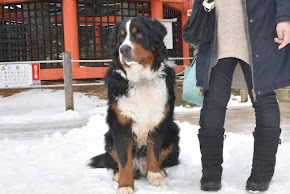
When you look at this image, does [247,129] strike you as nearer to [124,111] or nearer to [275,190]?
[275,190]

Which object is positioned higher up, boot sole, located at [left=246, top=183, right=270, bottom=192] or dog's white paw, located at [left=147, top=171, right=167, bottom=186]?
boot sole, located at [left=246, top=183, right=270, bottom=192]

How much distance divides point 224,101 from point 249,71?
11.0 inches

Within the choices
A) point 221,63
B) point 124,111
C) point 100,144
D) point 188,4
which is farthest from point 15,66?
point 188,4

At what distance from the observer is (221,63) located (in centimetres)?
241

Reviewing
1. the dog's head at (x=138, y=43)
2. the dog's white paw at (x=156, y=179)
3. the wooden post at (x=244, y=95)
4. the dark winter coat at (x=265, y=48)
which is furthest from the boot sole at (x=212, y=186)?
the wooden post at (x=244, y=95)

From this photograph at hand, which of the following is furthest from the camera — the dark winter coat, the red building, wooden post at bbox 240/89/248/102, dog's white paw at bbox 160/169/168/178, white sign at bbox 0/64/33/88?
the red building

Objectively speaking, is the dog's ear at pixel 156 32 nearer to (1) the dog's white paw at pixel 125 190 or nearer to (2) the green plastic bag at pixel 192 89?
(2) the green plastic bag at pixel 192 89

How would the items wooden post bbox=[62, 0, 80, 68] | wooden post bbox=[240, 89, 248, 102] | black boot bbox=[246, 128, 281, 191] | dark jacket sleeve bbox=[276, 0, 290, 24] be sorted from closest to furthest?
dark jacket sleeve bbox=[276, 0, 290, 24], black boot bbox=[246, 128, 281, 191], wooden post bbox=[240, 89, 248, 102], wooden post bbox=[62, 0, 80, 68]

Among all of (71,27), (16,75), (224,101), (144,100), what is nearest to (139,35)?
(144,100)

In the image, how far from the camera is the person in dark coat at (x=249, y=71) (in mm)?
2271

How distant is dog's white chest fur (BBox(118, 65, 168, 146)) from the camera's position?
8.54ft

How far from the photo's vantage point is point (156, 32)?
9.24 feet

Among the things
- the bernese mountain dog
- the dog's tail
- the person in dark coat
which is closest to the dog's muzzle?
the bernese mountain dog

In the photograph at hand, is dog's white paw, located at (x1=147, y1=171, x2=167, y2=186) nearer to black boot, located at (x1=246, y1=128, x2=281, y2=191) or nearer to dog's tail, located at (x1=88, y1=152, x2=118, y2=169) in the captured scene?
dog's tail, located at (x1=88, y1=152, x2=118, y2=169)
